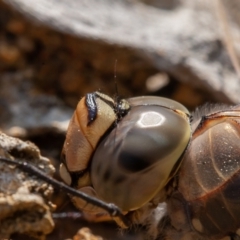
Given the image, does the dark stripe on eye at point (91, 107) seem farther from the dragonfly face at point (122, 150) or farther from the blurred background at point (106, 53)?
the blurred background at point (106, 53)

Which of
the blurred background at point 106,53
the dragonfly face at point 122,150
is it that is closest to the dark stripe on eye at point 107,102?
the dragonfly face at point 122,150

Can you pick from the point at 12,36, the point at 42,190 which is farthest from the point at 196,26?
the point at 42,190

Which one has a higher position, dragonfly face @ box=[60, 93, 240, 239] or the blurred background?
dragonfly face @ box=[60, 93, 240, 239]

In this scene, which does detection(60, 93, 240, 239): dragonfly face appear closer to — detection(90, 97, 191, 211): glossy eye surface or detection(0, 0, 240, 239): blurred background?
detection(90, 97, 191, 211): glossy eye surface

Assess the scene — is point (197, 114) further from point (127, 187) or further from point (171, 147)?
point (127, 187)

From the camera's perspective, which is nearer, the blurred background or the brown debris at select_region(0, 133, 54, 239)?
the brown debris at select_region(0, 133, 54, 239)

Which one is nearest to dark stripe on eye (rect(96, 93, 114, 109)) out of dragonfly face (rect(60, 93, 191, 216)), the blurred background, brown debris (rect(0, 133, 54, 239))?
dragonfly face (rect(60, 93, 191, 216))
